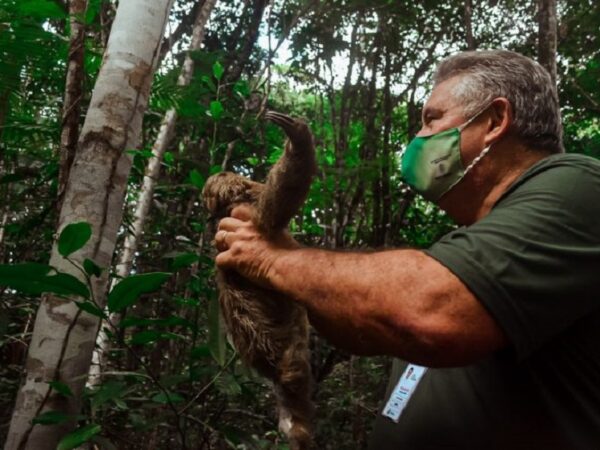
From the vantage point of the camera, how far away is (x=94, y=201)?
1856 mm

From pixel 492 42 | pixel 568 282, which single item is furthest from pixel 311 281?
pixel 492 42

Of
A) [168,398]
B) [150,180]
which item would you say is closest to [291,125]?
[168,398]

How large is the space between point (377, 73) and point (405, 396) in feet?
20.3

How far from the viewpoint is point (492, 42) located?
295 inches

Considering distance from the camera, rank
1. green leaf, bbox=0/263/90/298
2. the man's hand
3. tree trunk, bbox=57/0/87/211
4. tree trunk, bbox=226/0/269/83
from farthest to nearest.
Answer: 1. tree trunk, bbox=226/0/269/83
2. tree trunk, bbox=57/0/87/211
3. the man's hand
4. green leaf, bbox=0/263/90/298

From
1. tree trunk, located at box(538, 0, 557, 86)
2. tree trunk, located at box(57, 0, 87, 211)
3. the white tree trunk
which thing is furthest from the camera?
tree trunk, located at box(538, 0, 557, 86)

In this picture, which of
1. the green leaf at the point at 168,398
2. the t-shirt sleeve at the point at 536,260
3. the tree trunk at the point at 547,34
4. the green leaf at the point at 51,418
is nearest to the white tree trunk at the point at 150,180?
the green leaf at the point at 168,398

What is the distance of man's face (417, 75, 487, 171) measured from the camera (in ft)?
5.18

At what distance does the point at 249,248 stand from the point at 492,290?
25.0 inches

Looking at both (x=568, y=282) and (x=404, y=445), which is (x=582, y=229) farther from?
(x=404, y=445)

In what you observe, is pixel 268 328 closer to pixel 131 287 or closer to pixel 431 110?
pixel 131 287

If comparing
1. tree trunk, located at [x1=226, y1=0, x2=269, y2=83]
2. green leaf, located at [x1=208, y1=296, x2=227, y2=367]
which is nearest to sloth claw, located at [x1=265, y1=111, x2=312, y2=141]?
green leaf, located at [x1=208, y1=296, x2=227, y2=367]

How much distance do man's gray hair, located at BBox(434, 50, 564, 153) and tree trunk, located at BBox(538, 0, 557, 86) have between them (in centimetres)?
296

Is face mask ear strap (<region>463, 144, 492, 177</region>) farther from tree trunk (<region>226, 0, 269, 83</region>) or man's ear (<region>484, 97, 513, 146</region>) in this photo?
tree trunk (<region>226, 0, 269, 83</region>)
